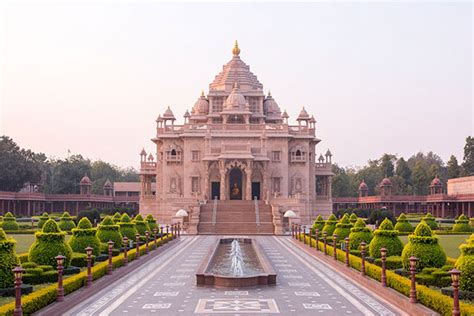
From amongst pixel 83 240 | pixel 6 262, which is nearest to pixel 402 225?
pixel 83 240

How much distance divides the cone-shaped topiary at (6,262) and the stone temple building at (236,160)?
3810 centimetres

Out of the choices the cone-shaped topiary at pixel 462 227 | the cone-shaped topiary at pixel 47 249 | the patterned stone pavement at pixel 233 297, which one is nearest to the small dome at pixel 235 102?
the cone-shaped topiary at pixel 462 227

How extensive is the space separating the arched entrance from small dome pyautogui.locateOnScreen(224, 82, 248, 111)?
6.13 meters

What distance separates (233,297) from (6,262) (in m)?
5.44

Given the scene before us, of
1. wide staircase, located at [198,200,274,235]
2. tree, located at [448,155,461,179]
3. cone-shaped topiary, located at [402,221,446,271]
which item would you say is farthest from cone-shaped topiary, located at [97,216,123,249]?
tree, located at [448,155,461,179]

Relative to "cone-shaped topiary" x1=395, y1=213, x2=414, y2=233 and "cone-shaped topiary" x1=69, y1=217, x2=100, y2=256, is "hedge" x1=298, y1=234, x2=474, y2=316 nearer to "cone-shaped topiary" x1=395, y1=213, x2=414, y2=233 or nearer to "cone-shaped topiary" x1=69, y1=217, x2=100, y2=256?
"cone-shaped topiary" x1=69, y1=217, x2=100, y2=256

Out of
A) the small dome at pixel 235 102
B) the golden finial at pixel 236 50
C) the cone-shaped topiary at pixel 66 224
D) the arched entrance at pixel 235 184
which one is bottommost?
the cone-shaped topiary at pixel 66 224

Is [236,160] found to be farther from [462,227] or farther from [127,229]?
[127,229]

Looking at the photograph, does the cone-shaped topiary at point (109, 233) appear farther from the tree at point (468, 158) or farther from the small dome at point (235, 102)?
the tree at point (468, 158)

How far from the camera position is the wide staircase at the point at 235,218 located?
151 feet

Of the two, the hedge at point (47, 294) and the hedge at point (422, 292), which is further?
the hedge at point (422, 292)

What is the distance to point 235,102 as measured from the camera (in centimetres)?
6284

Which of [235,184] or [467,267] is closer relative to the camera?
[467,267]

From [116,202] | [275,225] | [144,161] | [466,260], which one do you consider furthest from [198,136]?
[466,260]
